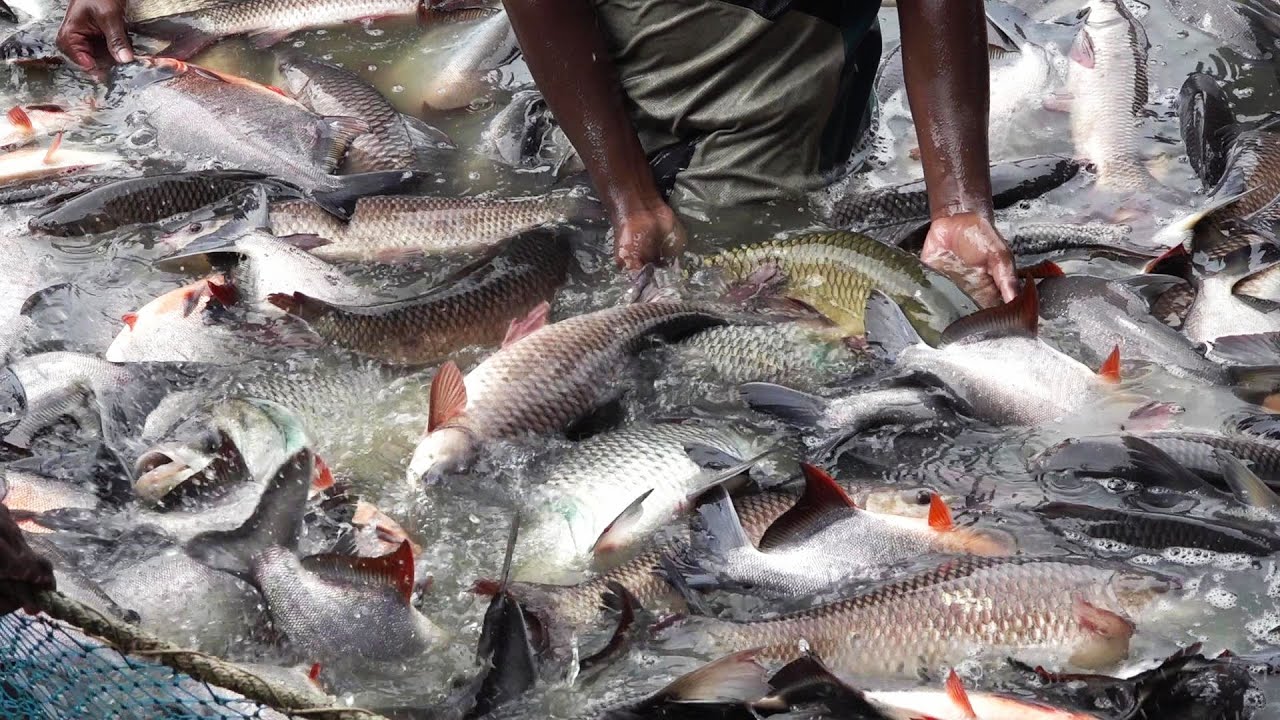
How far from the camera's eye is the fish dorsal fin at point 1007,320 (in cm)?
298

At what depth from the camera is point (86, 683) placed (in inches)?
82.0

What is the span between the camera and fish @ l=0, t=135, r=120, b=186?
417 centimetres

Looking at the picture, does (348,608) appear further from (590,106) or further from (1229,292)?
(1229,292)

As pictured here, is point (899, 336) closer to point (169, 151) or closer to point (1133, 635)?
point (1133, 635)

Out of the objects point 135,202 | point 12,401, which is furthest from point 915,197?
point 12,401

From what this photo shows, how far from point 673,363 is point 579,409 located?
313mm

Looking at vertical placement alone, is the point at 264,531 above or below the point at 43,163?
below

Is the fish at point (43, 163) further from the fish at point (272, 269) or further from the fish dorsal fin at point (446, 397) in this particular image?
the fish dorsal fin at point (446, 397)

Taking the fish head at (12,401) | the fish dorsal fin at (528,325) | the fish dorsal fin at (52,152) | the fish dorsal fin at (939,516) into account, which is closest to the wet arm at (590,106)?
the fish dorsal fin at (528,325)

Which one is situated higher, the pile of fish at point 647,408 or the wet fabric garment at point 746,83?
the wet fabric garment at point 746,83

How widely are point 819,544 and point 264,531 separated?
3.83 feet

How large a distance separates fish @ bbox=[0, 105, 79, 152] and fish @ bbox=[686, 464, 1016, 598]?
10.3ft

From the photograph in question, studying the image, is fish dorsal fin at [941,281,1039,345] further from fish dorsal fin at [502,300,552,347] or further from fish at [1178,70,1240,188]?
fish at [1178,70,1240,188]

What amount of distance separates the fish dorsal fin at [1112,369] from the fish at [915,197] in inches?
35.6
